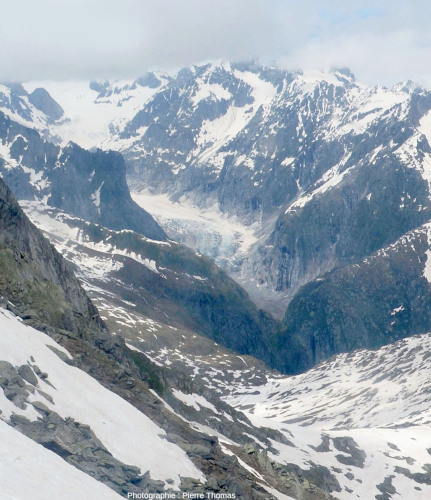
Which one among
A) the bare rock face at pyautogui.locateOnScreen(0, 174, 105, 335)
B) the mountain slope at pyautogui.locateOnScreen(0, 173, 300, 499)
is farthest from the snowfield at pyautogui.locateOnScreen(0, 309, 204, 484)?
the bare rock face at pyautogui.locateOnScreen(0, 174, 105, 335)

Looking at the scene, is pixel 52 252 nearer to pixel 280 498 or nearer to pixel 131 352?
pixel 131 352

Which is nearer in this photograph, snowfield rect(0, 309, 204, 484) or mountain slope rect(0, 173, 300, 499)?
mountain slope rect(0, 173, 300, 499)

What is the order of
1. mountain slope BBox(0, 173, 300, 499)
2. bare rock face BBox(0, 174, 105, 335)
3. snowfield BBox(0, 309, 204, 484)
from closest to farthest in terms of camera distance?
mountain slope BBox(0, 173, 300, 499), snowfield BBox(0, 309, 204, 484), bare rock face BBox(0, 174, 105, 335)

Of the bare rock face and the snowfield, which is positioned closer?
the snowfield

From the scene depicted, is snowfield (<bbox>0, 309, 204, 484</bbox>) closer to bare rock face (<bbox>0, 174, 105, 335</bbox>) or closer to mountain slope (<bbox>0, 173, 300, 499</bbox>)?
mountain slope (<bbox>0, 173, 300, 499</bbox>)

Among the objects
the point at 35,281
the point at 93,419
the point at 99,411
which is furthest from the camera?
the point at 35,281

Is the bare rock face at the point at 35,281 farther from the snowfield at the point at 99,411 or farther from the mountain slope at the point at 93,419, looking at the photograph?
the snowfield at the point at 99,411

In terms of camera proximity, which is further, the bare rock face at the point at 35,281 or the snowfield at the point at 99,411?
the bare rock face at the point at 35,281

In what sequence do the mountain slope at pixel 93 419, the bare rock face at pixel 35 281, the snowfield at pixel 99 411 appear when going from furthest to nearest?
the bare rock face at pixel 35 281
the snowfield at pixel 99 411
the mountain slope at pixel 93 419

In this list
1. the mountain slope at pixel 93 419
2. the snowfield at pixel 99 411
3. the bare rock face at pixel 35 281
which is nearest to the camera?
the mountain slope at pixel 93 419

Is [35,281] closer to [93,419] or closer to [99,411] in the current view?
[99,411]

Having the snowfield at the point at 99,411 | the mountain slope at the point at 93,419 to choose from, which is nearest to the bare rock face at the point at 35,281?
the mountain slope at the point at 93,419

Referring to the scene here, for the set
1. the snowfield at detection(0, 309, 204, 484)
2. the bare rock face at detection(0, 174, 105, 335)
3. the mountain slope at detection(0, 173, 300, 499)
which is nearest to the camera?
the mountain slope at detection(0, 173, 300, 499)

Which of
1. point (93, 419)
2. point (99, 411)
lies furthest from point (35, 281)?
point (93, 419)
